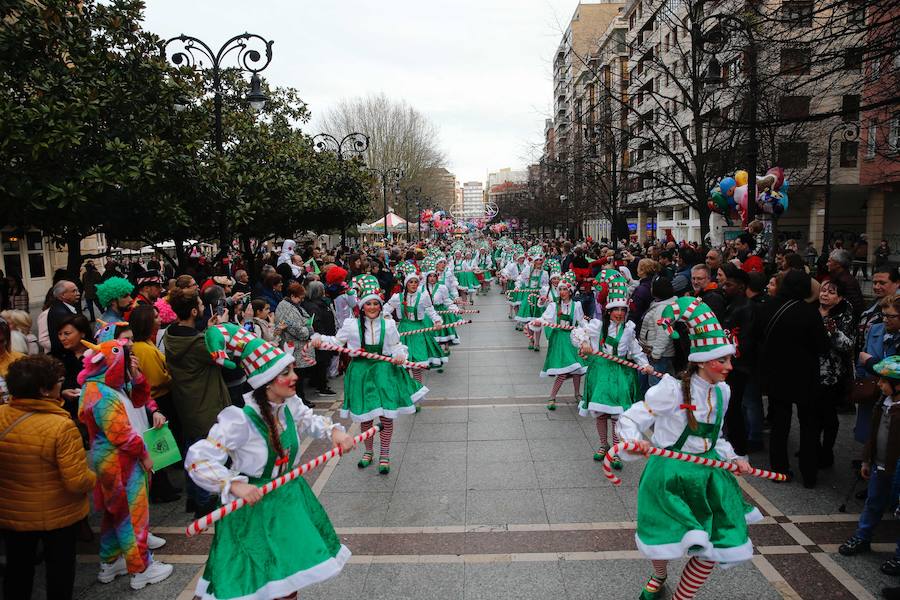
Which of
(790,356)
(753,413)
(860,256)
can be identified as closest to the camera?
(790,356)

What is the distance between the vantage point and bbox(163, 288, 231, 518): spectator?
17.8ft

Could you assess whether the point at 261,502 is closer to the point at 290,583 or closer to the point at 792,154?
the point at 290,583

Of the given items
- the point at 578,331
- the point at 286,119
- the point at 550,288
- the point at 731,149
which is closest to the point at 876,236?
the point at 731,149

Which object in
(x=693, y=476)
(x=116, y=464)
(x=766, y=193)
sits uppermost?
(x=766, y=193)

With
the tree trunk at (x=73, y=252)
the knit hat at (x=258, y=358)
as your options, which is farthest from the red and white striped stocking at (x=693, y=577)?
the tree trunk at (x=73, y=252)

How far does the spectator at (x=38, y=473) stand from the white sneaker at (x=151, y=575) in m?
0.65

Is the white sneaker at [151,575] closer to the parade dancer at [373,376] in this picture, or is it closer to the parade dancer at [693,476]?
the parade dancer at [373,376]

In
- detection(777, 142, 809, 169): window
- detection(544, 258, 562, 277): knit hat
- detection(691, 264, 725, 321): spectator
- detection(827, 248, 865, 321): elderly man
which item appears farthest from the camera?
detection(777, 142, 809, 169): window

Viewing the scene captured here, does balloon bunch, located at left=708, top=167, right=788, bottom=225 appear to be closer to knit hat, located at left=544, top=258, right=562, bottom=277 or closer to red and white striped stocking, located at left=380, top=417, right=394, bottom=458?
knit hat, located at left=544, top=258, right=562, bottom=277

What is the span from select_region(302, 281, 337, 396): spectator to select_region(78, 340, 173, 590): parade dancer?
17.1ft

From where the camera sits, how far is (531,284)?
15.1 meters

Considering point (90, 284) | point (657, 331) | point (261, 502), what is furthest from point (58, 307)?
point (90, 284)

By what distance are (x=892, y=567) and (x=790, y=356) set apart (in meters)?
2.13

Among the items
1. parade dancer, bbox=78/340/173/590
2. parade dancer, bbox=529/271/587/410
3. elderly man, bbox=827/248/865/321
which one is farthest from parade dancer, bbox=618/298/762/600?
elderly man, bbox=827/248/865/321
